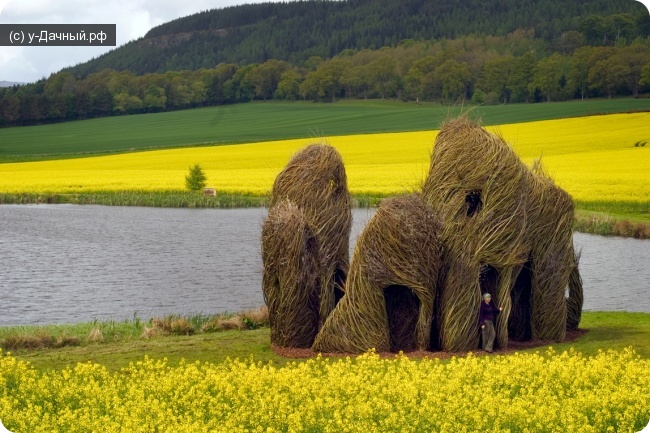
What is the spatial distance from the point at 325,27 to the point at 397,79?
35747 millimetres

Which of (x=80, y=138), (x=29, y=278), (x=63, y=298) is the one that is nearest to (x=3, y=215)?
(x=29, y=278)

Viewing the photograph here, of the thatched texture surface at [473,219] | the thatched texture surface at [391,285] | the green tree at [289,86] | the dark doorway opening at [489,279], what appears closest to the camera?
the thatched texture surface at [391,285]

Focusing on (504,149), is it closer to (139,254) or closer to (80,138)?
(139,254)

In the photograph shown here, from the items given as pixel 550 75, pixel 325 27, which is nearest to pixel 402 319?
pixel 550 75

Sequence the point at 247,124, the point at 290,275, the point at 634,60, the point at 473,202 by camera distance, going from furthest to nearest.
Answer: the point at 247,124
the point at 634,60
the point at 473,202
the point at 290,275

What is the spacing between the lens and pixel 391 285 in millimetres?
22031

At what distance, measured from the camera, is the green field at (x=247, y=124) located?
320 feet

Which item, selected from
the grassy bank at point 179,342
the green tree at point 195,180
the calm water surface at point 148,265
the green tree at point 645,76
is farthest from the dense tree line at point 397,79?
the grassy bank at point 179,342

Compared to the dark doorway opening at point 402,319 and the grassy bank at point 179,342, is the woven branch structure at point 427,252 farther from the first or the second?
the grassy bank at point 179,342

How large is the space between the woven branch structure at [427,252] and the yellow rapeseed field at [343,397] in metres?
1.84

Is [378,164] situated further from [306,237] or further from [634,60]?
[306,237]

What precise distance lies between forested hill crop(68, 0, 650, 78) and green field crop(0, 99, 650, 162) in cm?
719

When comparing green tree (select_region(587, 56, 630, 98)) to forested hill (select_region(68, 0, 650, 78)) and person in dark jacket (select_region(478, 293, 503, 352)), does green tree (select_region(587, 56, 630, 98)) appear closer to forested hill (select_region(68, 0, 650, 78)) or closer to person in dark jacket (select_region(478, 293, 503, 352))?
forested hill (select_region(68, 0, 650, 78))

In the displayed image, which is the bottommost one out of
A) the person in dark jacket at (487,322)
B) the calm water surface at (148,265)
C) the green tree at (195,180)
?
the calm water surface at (148,265)
